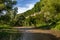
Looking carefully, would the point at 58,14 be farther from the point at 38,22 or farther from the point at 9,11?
the point at 38,22

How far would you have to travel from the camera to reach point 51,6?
34.0 meters

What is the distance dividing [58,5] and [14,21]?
4165cm

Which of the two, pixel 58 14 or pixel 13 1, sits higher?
pixel 13 1

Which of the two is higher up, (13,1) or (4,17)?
(13,1)

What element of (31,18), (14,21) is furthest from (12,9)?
(14,21)

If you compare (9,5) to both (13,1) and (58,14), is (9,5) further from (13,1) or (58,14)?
(58,14)

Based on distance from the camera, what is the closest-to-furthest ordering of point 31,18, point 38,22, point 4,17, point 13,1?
point 4,17
point 13,1
point 38,22
point 31,18

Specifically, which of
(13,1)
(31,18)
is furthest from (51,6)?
(31,18)

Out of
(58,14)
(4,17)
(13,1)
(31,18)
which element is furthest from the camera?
(31,18)

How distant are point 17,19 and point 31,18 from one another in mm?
13369

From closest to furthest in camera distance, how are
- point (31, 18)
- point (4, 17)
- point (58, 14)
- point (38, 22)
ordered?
1. point (4, 17)
2. point (58, 14)
3. point (38, 22)
4. point (31, 18)

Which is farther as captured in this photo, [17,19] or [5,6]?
[17,19]

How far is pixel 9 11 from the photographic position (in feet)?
103

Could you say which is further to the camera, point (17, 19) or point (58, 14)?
point (17, 19)
